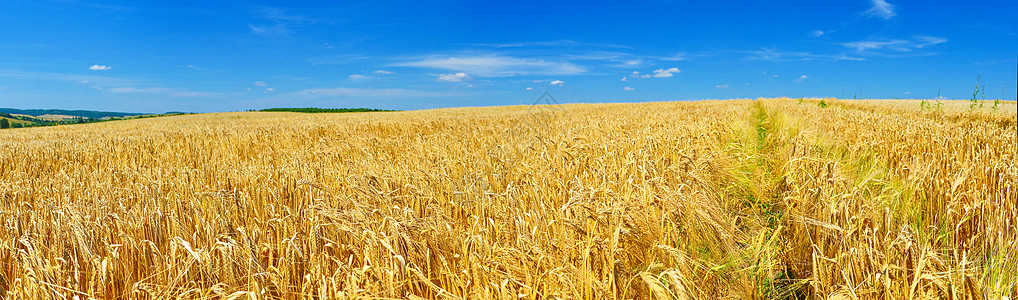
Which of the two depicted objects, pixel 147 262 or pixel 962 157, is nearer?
pixel 147 262

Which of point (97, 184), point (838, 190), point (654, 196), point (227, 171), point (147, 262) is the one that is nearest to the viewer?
point (147, 262)

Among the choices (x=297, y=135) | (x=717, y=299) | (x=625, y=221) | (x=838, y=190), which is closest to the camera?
(x=717, y=299)

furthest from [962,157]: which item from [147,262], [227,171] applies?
[227,171]

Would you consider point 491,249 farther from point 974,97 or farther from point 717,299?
point 974,97

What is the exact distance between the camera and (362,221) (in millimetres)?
2281

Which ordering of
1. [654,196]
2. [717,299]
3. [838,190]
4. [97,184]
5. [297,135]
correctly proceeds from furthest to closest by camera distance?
[297,135]
[97,184]
[838,190]
[654,196]
[717,299]

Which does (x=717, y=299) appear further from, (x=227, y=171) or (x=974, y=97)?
(x=974, y=97)

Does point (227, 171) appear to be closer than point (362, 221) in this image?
No

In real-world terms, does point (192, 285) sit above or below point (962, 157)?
below

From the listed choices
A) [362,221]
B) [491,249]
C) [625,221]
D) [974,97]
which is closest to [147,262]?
[362,221]

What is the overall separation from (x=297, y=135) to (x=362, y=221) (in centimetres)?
936

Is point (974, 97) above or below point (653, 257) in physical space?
above

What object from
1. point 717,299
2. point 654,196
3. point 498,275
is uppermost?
point 654,196

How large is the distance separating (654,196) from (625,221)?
1.35 ft
